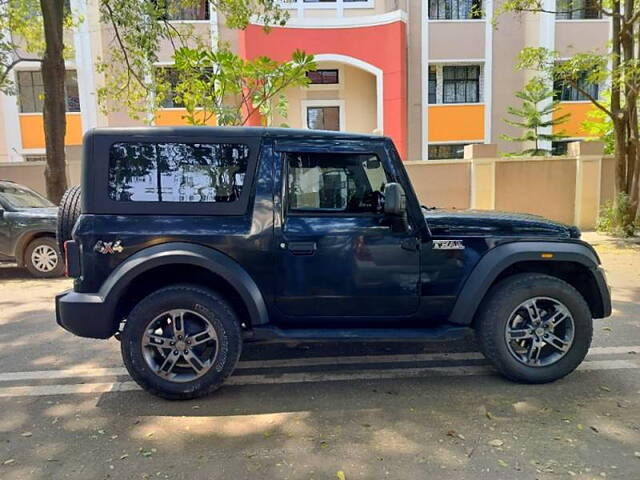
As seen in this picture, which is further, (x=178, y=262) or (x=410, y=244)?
(x=410, y=244)

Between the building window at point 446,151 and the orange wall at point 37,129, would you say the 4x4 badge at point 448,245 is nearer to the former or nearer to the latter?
the building window at point 446,151

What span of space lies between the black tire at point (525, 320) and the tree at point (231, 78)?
6.24m

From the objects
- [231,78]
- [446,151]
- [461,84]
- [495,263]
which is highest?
[461,84]

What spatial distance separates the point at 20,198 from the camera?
28.8 ft

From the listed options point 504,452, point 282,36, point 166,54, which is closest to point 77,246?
point 504,452

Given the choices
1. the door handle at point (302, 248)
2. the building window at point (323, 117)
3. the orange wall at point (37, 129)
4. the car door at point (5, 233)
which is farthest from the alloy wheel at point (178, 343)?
the orange wall at point (37, 129)

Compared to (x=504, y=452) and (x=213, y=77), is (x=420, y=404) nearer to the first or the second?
(x=504, y=452)

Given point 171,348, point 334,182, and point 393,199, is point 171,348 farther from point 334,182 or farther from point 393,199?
point 393,199

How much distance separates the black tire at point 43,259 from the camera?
832cm

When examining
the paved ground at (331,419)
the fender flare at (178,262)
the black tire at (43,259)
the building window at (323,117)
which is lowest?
the paved ground at (331,419)

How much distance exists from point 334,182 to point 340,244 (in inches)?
19.6

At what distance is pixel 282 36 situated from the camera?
55.7 ft

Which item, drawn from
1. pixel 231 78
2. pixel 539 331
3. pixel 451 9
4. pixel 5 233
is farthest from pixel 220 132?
pixel 451 9

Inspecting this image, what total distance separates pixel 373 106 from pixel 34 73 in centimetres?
1322
